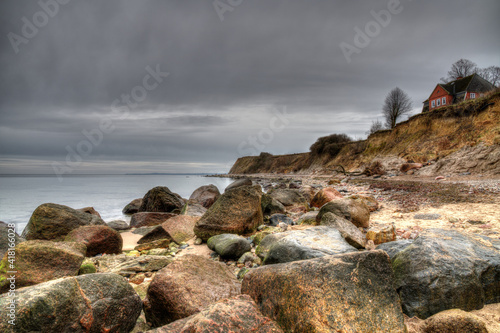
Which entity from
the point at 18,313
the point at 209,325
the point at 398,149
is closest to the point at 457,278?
the point at 209,325

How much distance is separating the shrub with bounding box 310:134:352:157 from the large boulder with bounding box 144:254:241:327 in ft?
154

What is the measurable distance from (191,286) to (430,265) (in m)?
2.89

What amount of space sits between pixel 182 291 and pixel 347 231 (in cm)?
355

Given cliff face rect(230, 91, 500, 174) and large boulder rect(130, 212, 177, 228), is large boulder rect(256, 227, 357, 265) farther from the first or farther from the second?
cliff face rect(230, 91, 500, 174)

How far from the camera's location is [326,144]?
2008 inches

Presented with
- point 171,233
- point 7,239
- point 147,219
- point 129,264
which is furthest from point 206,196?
point 7,239

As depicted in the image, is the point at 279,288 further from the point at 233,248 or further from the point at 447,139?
the point at 447,139

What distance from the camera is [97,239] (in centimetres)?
604

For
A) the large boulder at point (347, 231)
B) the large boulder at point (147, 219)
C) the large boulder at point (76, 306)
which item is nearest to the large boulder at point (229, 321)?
the large boulder at point (76, 306)

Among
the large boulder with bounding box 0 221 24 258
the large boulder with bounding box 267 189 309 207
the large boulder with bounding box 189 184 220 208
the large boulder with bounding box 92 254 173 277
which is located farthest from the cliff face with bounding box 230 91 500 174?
the large boulder with bounding box 0 221 24 258

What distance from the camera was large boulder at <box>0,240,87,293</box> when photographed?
3689 millimetres

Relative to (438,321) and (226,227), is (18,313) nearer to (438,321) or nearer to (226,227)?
(438,321)

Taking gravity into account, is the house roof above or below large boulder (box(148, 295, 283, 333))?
above

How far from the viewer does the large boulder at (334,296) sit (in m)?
2.11
